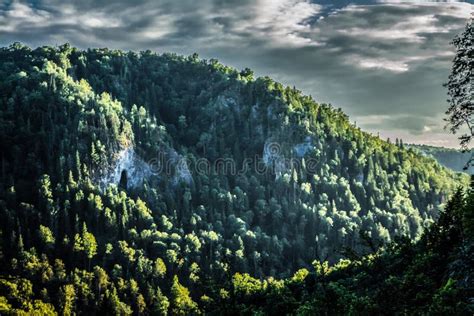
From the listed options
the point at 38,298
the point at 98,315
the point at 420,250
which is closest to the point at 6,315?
the point at 38,298

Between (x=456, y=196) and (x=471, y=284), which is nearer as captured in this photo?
(x=471, y=284)

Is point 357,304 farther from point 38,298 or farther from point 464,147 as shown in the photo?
point 38,298

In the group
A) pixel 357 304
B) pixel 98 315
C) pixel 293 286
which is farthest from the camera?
pixel 98 315

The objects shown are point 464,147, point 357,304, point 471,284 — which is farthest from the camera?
point 464,147

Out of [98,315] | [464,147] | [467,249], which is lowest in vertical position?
[98,315]

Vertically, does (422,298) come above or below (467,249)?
below

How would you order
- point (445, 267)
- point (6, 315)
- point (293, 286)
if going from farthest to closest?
point (6, 315)
point (293, 286)
point (445, 267)

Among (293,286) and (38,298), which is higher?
(293,286)

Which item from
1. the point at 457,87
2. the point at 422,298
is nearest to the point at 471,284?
the point at 422,298

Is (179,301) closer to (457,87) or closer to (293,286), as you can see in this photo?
(293,286)
